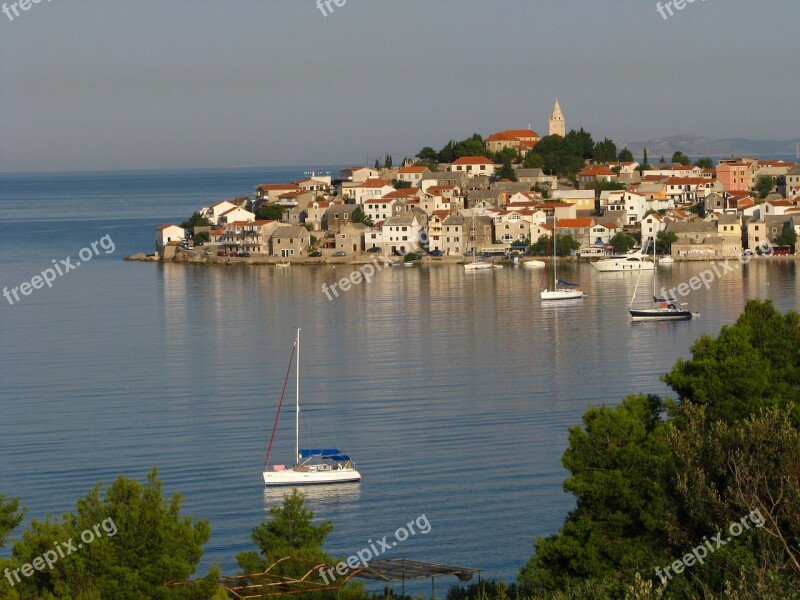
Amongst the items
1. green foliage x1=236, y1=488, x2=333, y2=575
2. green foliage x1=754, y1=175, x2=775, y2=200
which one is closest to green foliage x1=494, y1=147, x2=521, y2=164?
green foliage x1=754, y1=175, x2=775, y2=200

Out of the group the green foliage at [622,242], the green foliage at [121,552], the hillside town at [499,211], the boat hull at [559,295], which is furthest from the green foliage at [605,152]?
the green foliage at [121,552]

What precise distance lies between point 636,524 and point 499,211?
89.2ft

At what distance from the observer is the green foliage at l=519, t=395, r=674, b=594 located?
7.04m

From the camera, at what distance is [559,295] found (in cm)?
2403

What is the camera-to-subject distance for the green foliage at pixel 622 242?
1281 inches

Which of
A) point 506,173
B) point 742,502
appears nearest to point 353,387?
point 742,502

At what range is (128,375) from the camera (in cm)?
1692

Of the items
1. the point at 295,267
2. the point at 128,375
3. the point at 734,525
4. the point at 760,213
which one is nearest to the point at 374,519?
the point at 734,525

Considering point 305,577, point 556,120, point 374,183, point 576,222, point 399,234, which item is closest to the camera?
point 305,577

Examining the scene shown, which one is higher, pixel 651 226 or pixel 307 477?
pixel 651 226

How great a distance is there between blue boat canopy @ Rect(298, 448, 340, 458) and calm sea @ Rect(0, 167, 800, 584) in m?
0.24

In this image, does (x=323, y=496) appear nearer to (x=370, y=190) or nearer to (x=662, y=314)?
(x=662, y=314)

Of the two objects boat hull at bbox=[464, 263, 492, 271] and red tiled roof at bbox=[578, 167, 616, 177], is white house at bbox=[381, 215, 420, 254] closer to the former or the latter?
boat hull at bbox=[464, 263, 492, 271]

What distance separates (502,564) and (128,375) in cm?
899
